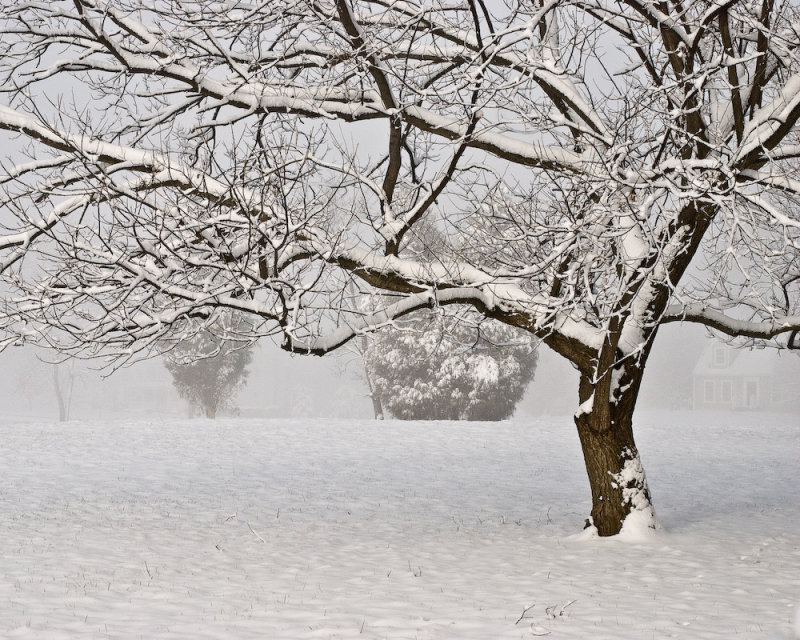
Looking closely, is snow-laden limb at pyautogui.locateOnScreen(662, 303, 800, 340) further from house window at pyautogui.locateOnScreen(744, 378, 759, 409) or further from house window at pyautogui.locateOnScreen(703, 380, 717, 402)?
house window at pyautogui.locateOnScreen(703, 380, 717, 402)

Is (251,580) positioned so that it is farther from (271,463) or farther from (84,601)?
(271,463)

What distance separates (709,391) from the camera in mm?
61094

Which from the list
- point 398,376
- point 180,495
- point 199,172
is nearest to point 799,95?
point 199,172

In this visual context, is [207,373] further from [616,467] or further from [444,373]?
[616,467]

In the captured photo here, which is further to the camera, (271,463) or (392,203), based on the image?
(271,463)

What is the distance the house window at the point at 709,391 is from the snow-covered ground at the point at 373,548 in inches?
1718

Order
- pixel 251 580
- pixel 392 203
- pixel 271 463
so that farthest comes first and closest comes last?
pixel 271 463 → pixel 392 203 → pixel 251 580

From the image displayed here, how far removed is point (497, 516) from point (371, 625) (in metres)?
5.97

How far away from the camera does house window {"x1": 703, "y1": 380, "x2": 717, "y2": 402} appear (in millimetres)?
60781

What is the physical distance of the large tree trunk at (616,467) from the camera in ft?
30.8

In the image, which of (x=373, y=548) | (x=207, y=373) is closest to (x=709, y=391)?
(x=207, y=373)

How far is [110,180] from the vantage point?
786 centimetres

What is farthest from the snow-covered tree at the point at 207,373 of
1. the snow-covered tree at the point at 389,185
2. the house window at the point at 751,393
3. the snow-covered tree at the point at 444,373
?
the house window at the point at 751,393

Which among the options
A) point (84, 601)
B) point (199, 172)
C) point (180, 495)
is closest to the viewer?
point (84, 601)
